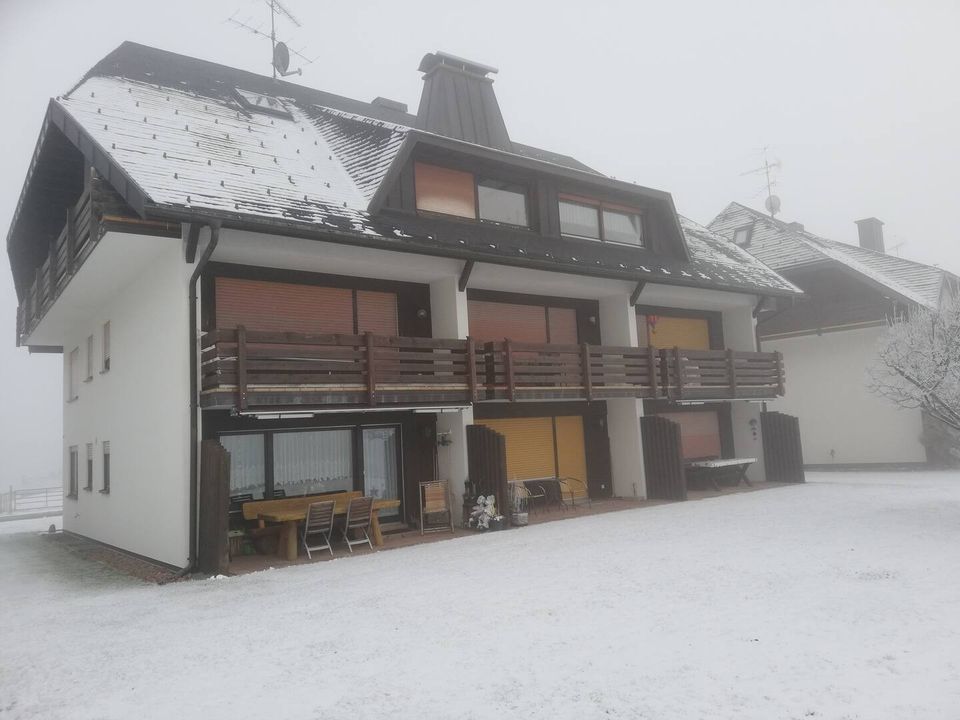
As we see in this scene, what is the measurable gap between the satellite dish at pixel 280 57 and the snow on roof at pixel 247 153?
457 centimetres

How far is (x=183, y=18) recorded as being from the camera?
17172 mm

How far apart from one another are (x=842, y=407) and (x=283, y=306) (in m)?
18.1

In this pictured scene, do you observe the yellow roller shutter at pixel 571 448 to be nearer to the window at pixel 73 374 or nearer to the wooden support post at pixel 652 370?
the wooden support post at pixel 652 370

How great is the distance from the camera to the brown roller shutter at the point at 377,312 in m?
13.9

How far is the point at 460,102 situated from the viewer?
17750 mm

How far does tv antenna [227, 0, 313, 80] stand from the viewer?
21172 millimetres

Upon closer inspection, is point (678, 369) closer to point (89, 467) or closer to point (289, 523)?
point (289, 523)

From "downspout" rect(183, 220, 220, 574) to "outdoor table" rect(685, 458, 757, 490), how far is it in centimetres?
1144

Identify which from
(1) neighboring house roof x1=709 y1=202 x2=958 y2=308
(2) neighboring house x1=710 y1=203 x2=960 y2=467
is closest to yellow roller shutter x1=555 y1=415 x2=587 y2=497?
(2) neighboring house x1=710 y1=203 x2=960 y2=467

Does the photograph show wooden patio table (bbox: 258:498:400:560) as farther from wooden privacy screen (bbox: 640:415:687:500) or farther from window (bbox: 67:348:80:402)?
window (bbox: 67:348:80:402)

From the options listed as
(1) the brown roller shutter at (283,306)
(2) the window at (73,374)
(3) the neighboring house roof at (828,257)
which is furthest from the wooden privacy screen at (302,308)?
(3) the neighboring house roof at (828,257)

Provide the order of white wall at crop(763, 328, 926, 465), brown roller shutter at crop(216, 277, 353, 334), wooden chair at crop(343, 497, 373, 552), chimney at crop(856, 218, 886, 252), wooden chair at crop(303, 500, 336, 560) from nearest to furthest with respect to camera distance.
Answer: wooden chair at crop(303, 500, 336, 560), wooden chair at crop(343, 497, 373, 552), brown roller shutter at crop(216, 277, 353, 334), white wall at crop(763, 328, 926, 465), chimney at crop(856, 218, 886, 252)

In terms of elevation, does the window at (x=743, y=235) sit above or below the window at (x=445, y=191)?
above

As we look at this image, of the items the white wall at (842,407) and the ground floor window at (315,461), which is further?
the white wall at (842,407)
